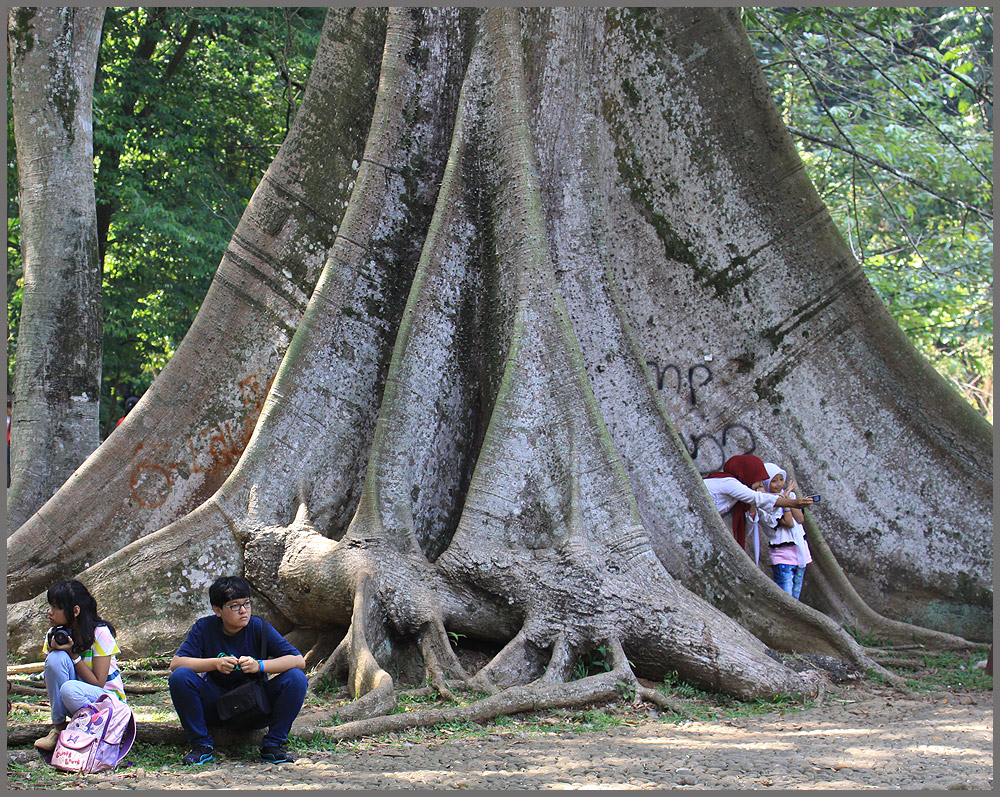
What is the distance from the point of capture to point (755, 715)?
4.81m

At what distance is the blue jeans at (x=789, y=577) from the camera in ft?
20.7

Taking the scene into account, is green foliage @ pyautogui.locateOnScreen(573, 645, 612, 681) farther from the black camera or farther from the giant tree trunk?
the black camera

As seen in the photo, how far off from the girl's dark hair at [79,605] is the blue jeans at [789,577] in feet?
13.7

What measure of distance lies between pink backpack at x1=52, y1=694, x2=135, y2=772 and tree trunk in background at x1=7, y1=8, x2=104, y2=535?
12.2ft

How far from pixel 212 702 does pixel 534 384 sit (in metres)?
2.49

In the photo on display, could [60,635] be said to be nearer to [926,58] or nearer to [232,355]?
[232,355]

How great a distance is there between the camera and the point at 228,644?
13.6 feet

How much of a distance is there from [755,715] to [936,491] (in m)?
2.62

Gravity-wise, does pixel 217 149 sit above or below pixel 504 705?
above

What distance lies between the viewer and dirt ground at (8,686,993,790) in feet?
12.1

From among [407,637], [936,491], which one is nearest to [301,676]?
[407,637]

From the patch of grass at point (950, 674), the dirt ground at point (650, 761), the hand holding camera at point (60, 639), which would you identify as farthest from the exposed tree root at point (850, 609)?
the hand holding camera at point (60, 639)

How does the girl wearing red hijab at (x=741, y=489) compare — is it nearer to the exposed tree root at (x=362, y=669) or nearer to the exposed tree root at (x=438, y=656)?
the exposed tree root at (x=438, y=656)

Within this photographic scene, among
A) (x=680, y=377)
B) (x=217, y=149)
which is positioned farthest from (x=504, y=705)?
(x=217, y=149)
